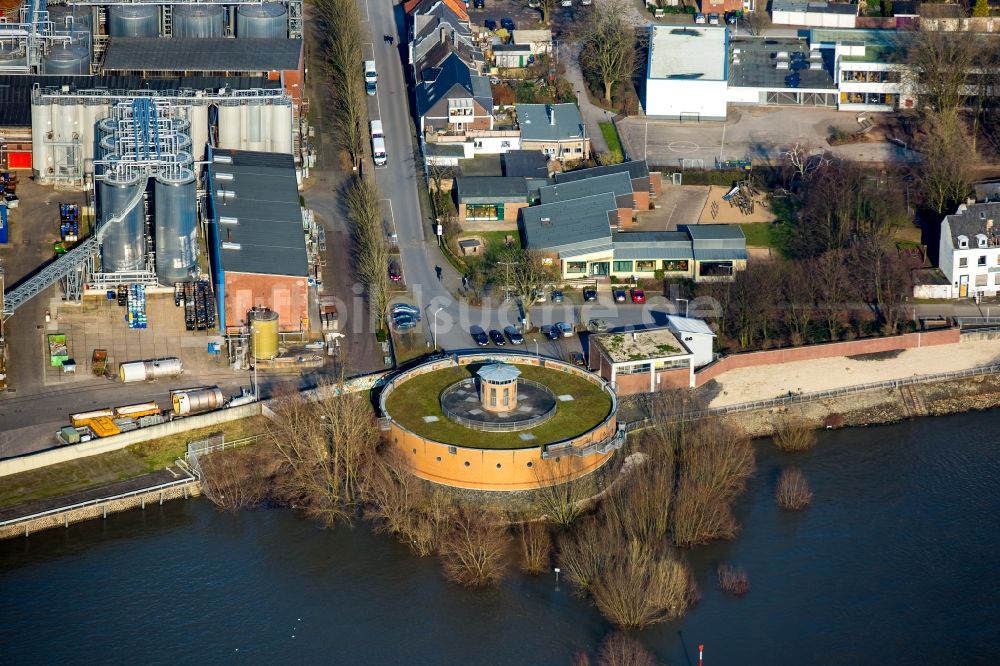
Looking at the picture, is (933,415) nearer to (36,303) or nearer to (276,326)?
(276,326)

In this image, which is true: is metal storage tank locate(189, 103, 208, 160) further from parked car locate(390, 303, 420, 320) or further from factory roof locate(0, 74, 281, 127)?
parked car locate(390, 303, 420, 320)

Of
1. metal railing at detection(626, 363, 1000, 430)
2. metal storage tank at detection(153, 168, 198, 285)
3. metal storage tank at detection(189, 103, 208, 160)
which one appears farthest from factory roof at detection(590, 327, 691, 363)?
metal storage tank at detection(189, 103, 208, 160)

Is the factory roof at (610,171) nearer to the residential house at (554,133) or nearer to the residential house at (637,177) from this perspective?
the residential house at (637,177)

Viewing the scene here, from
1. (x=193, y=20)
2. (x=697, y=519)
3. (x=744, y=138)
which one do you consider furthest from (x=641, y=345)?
(x=193, y=20)

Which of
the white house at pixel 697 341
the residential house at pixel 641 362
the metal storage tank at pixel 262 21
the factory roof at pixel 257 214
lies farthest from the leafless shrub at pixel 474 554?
the metal storage tank at pixel 262 21

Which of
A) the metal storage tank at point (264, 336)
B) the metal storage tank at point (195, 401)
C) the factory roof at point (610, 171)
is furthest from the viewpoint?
the factory roof at point (610, 171)
